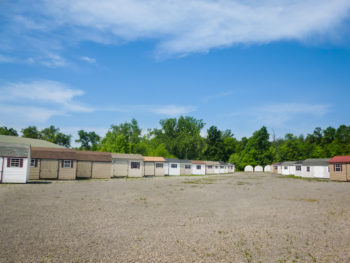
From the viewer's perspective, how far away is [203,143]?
8775 cm

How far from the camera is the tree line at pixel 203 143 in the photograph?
8288 cm

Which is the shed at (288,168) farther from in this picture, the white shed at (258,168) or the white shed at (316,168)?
Answer: the white shed at (258,168)

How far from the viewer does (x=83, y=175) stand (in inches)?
1545

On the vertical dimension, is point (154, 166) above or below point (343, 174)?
above

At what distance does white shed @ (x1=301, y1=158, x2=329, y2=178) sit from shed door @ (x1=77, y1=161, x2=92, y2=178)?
44.1m

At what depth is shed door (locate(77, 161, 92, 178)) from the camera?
128 ft

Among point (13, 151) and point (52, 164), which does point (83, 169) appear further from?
point (13, 151)

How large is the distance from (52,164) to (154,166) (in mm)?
19994

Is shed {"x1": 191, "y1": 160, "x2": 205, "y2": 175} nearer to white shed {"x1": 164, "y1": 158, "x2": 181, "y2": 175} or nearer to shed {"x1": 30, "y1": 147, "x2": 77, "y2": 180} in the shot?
white shed {"x1": 164, "y1": 158, "x2": 181, "y2": 175}

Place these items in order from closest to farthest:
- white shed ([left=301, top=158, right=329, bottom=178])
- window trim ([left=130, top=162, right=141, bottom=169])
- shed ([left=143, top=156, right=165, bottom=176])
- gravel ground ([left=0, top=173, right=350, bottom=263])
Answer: gravel ground ([left=0, top=173, right=350, bottom=263]) < window trim ([left=130, top=162, right=141, bottom=169]) < shed ([left=143, top=156, right=165, bottom=176]) < white shed ([left=301, top=158, right=329, bottom=178])

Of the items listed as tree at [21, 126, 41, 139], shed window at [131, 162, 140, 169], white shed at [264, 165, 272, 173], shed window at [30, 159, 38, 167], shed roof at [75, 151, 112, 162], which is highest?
tree at [21, 126, 41, 139]

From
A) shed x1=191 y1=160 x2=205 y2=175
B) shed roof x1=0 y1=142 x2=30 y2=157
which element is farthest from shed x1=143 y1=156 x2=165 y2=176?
shed roof x1=0 y1=142 x2=30 y2=157

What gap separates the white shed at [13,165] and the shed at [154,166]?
2347 centimetres

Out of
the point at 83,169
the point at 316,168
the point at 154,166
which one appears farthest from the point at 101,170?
the point at 316,168
